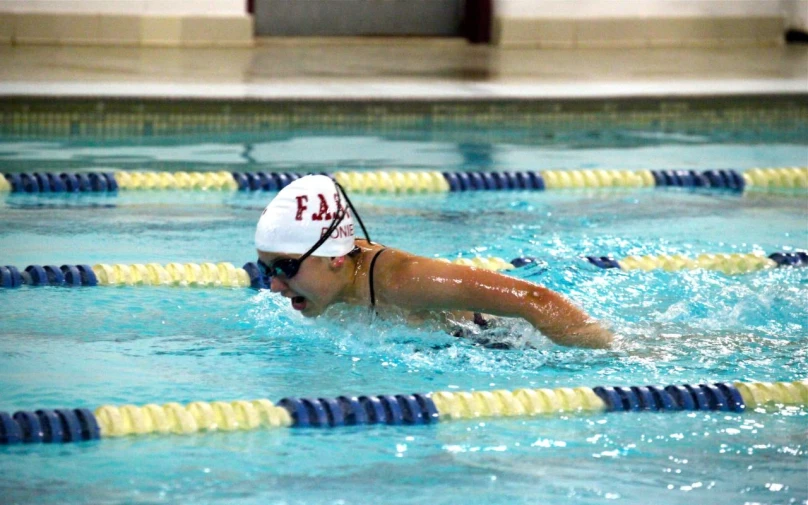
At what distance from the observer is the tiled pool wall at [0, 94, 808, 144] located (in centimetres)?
835

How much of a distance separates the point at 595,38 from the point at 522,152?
514cm

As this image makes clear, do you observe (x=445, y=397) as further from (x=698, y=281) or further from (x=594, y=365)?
(x=698, y=281)

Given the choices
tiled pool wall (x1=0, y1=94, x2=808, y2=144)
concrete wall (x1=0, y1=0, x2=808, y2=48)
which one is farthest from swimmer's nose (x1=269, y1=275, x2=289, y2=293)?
concrete wall (x1=0, y1=0, x2=808, y2=48)

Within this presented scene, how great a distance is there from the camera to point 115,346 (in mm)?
4137

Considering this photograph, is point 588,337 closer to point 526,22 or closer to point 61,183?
point 61,183

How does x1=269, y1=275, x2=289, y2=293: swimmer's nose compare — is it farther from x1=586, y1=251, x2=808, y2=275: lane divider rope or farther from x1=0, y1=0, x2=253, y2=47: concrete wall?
x1=0, y1=0, x2=253, y2=47: concrete wall

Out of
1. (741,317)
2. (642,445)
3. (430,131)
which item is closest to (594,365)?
(642,445)

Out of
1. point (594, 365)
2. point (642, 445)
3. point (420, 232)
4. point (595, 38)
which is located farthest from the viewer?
point (595, 38)

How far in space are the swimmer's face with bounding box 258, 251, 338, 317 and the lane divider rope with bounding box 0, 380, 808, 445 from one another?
1.13 ft

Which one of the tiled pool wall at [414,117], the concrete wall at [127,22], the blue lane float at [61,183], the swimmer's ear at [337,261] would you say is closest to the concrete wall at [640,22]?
the concrete wall at [127,22]

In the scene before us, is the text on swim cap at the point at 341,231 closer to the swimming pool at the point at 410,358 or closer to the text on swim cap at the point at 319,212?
the text on swim cap at the point at 319,212

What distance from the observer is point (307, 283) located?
368cm

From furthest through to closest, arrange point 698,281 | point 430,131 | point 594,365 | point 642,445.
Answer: point 430,131 < point 698,281 < point 594,365 < point 642,445

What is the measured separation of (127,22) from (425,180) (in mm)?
5770
